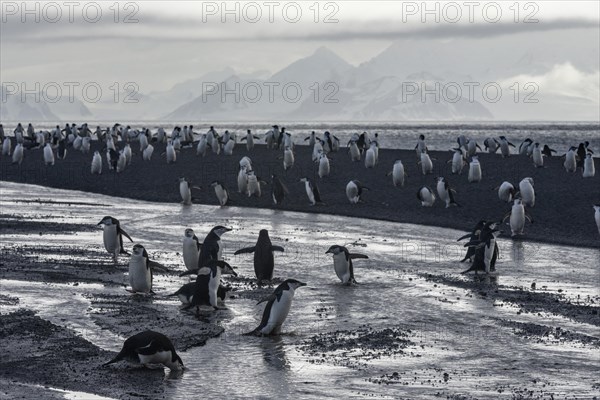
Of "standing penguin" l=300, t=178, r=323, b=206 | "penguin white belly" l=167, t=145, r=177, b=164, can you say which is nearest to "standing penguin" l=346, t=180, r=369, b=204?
"standing penguin" l=300, t=178, r=323, b=206

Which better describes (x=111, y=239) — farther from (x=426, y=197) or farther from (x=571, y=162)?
(x=571, y=162)

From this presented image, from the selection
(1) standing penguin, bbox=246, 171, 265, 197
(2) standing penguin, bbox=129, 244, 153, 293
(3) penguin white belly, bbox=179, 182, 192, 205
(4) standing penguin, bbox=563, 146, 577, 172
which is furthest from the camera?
(4) standing penguin, bbox=563, 146, 577, 172

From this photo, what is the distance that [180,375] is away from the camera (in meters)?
10.2

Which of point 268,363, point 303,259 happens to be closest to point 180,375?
point 268,363

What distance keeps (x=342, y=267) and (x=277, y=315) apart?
4.04m

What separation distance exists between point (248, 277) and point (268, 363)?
5915mm

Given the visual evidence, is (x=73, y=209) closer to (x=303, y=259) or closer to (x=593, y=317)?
(x=303, y=259)

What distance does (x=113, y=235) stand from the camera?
18.3 metres

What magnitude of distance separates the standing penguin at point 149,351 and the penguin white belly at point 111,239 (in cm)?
820

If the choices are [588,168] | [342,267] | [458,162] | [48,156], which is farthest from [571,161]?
[342,267]

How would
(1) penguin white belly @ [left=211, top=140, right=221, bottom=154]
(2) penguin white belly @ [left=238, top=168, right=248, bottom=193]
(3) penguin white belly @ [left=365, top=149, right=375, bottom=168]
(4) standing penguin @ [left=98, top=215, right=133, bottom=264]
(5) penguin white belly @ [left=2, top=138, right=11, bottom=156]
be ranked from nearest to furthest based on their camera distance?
(4) standing penguin @ [left=98, top=215, right=133, bottom=264] → (2) penguin white belly @ [left=238, top=168, right=248, bottom=193] → (3) penguin white belly @ [left=365, top=149, right=375, bottom=168] → (1) penguin white belly @ [left=211, top=140, right=221, bottom=154] → (5) penguin white belly @ [left=2, top=138, right=11, bottom=156]

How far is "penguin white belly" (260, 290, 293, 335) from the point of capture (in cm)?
1202

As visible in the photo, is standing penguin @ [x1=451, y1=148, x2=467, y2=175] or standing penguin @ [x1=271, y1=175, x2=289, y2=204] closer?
standing penguin @ [x1=271, y1=175, x2=289, y2=204]

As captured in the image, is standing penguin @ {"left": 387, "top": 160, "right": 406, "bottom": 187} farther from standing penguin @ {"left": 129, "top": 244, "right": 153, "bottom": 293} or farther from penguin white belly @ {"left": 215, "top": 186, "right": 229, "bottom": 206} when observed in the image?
standing penguin @ {"left": 129, "top": 244, "right": 153, "bottom": 293}
